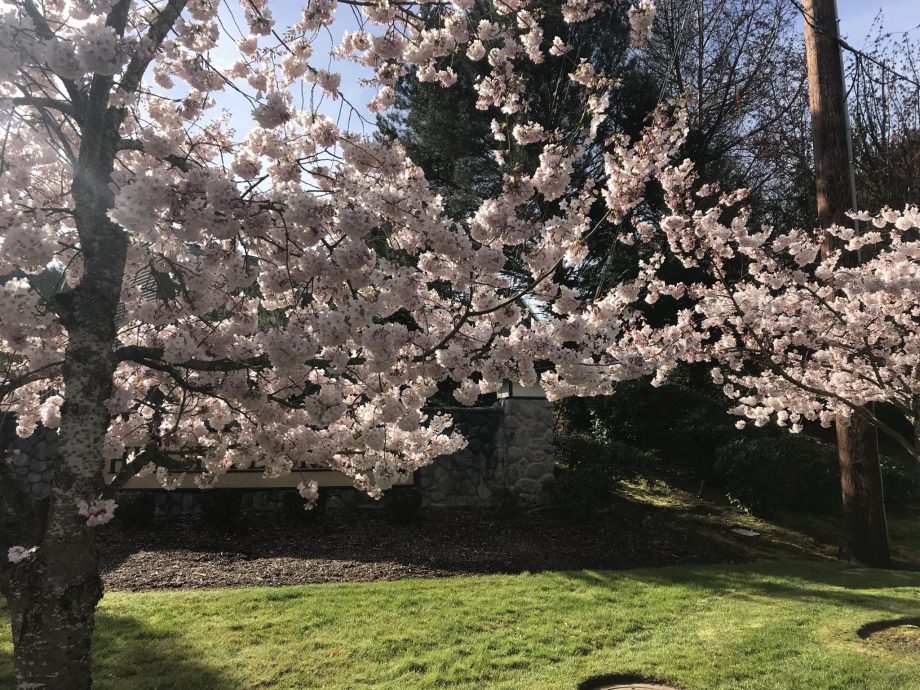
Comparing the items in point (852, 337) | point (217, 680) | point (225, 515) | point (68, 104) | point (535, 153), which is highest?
point (535, 153)

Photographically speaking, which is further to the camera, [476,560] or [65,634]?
[476,560]

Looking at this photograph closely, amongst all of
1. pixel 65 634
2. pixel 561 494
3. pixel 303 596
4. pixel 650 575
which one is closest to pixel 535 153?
pixel 561 494

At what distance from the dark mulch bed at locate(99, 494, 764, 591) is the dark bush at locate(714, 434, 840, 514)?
1.49 metres

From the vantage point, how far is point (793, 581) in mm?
6934

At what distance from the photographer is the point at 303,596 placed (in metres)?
5.97

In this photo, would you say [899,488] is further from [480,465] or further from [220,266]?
[220,266]

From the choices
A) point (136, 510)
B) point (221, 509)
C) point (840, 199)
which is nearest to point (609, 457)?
point (840, 199)

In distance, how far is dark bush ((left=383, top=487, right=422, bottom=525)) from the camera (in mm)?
8797

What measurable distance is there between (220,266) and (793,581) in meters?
6.68

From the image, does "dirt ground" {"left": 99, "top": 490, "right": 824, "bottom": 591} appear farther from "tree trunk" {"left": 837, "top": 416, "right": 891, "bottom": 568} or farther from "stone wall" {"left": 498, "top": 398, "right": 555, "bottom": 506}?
"tree trunk" {"left": 837, "top": 416, "right": 891, "bottom": 568}

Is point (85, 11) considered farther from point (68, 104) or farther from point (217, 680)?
point (217, 680)

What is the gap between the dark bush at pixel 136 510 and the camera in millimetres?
8383

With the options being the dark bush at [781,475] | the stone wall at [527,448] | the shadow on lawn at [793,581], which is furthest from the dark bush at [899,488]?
the stone wall at [527,448]

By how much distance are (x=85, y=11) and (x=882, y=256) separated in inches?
279
